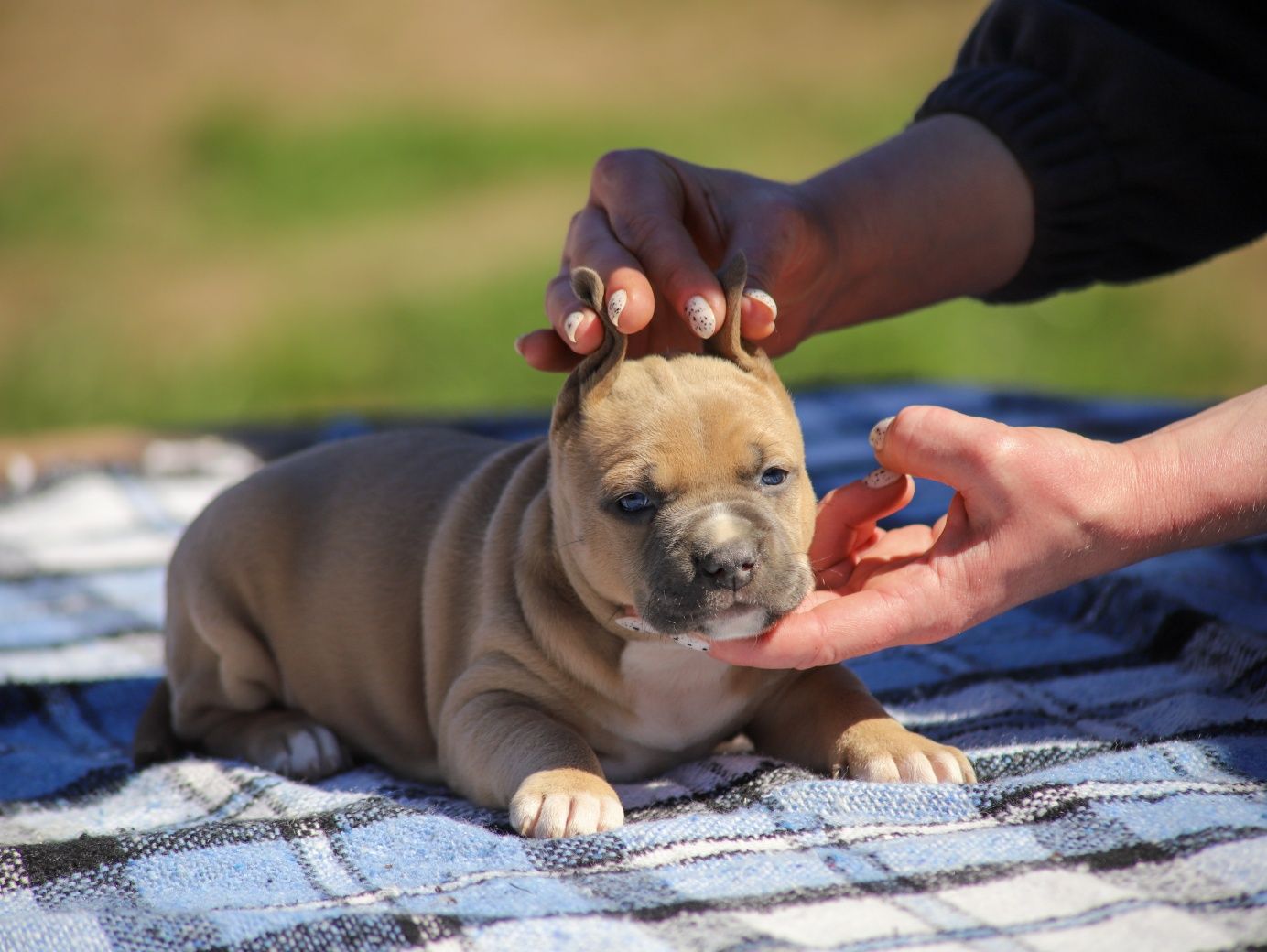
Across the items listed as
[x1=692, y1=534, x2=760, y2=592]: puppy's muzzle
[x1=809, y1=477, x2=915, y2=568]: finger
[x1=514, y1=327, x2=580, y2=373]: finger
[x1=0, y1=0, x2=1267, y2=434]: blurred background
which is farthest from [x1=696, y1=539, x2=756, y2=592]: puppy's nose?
[x1=0, y1=0, x2=1267, y2=434]: blurred background

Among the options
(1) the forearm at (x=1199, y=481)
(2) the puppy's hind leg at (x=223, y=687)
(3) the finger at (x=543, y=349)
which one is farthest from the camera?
(2) the puppy's hind leg at (x=223, y=687)

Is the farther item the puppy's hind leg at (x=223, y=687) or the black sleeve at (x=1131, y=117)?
the black sleeve at (x=1131, y=117)

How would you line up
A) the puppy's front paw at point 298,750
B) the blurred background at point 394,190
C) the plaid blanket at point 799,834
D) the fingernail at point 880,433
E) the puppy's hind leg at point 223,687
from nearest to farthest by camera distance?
the plaid blanket at point 799,834, the fingernail at point 880,433, the puppy's front paw at point 298,750, the puppy's hind leg at point 223,687, the blurred background at point 394,190

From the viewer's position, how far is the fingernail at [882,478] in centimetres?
335

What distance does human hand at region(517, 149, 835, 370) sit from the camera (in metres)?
3.29

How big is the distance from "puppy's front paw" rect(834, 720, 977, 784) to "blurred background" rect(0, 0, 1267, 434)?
453 cm

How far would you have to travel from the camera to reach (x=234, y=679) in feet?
13.3

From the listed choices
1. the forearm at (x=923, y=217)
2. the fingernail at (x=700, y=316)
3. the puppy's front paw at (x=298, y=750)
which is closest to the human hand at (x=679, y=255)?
the fingernail at (x=700, y=316)

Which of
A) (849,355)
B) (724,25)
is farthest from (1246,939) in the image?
(724,25)

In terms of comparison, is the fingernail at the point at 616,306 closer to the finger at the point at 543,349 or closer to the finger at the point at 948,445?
the finger at the point at 543,349

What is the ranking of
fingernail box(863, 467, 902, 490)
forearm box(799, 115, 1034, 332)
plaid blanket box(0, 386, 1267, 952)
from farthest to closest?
forearm box(799, 115, 1034, 332) → fingernail box(863, 467, 902, 490) → plaid blanket box(0, 386, 1267, 952)

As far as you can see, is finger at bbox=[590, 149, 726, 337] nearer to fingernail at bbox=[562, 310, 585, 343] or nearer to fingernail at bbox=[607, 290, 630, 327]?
fingernail at bbox=[607, 290, 630, 327]

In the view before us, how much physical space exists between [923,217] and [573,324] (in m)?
1.59

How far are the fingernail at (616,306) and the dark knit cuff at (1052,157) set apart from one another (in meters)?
1.83
